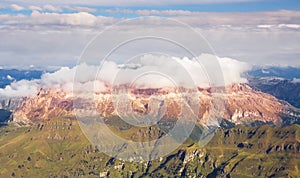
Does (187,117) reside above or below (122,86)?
below


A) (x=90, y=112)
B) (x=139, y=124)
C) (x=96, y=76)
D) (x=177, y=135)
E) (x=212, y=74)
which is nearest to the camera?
(x=96, y=76)

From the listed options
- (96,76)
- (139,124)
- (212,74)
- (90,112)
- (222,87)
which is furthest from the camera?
(90,112)

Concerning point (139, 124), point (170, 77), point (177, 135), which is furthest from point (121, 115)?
point (177, 135)

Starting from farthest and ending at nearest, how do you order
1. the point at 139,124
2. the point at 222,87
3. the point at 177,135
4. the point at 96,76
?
the point at 177,135, the point at 139,124, the point at 222,87, the point at 96,76

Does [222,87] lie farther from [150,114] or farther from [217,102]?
[150,114]

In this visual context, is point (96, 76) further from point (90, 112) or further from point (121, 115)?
point (90, 112)

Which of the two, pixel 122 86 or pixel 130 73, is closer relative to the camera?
pixel 130 73

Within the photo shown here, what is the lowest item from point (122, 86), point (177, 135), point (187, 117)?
point (177, 135)

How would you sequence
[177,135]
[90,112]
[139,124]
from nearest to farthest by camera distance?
1. [139,124]
2. [90,112]
3. [177,135]

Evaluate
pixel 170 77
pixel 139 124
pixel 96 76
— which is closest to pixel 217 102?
pixel 139 124
